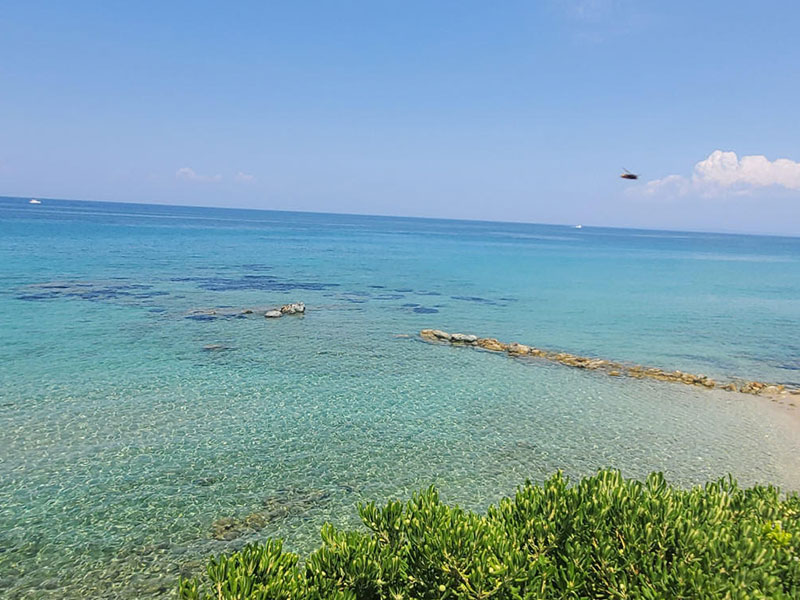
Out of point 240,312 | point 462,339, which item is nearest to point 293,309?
point 240,312

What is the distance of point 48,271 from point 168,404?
4323 cm

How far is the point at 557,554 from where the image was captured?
7.90 m

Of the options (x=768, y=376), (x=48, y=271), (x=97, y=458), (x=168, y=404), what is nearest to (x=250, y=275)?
(x=48, y=271)

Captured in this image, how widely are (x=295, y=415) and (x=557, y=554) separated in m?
14.9

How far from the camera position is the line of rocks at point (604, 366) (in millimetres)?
27141

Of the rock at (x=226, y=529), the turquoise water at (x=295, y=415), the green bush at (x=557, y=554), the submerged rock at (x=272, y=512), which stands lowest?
the rock at (x=226, y=529)

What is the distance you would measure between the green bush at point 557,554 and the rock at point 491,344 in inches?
963

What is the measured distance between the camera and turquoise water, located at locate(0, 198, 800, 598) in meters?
13.6

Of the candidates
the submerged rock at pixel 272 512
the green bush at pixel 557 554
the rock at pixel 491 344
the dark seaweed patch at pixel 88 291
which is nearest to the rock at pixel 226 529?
the submerged rock at pixel 272 512

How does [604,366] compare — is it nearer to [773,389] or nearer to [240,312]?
[773,389]

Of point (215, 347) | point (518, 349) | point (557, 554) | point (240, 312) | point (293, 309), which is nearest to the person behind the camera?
point (557, 554)

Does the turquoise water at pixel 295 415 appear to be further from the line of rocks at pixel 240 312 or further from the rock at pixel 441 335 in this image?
the rock at pixel 441 335

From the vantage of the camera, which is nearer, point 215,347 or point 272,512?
point 272,512

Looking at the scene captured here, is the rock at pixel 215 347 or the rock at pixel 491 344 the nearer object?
the rock at pixel 215 347
